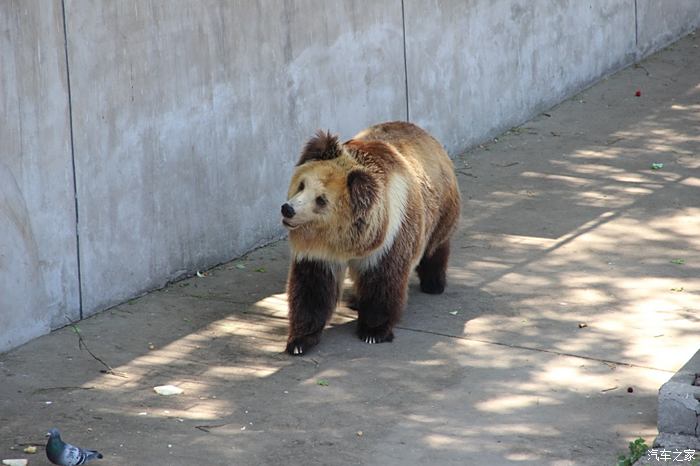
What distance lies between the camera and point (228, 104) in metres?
8.84

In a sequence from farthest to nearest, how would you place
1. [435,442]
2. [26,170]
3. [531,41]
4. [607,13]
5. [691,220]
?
[607,13], [531,41], [691,220], [26,170], [435,442]

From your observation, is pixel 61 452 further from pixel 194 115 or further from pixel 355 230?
pixel 194 115

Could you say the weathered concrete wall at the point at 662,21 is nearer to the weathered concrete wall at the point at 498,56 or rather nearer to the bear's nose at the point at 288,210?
the weathered concrete wall at the point at 498,56

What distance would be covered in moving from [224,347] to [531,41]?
5.99 meters

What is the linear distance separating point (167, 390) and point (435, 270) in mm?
2259

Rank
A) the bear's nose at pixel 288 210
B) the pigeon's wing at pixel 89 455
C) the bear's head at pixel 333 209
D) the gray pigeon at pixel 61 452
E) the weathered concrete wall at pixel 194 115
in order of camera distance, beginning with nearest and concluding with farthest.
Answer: the gray pigeon at pixel 61 452
the pigeon's wing at pixel 89 455
the bear's nose at pixel 288 210
the bear's head at pixel 333 209
the weathered concrete wall at pixel 194 115

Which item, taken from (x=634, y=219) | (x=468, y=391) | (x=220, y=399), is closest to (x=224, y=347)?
(x=220, y=399)

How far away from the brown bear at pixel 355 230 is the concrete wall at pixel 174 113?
1301 millimetres

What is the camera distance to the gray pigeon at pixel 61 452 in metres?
5.71

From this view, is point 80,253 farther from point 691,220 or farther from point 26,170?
point 691,220

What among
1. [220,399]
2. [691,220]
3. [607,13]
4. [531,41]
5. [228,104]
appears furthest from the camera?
[607,13]

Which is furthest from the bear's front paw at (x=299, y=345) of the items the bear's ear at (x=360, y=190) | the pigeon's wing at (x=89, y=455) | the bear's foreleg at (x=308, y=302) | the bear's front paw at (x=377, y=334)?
the pigeon's wing at (x=89, y=455)

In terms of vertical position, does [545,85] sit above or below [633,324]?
above

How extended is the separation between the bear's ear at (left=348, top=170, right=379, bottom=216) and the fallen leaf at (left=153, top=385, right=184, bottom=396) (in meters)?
1.42
